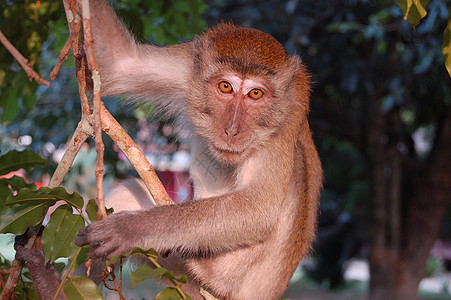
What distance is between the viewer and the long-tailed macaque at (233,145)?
9.26 feet

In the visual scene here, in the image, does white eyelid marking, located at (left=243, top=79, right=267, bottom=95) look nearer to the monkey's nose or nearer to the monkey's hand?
the monkey's nose

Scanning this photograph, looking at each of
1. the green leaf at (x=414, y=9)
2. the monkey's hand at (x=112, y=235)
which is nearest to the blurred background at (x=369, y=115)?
the monkey's hand at (x=112, y=235)

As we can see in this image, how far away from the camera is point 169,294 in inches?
63.6

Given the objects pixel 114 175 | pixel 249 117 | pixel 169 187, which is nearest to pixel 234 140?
pixel 249 117

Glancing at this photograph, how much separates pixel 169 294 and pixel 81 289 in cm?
31

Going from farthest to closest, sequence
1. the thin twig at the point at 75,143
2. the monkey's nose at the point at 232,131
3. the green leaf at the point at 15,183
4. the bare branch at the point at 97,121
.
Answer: the monkey's nose at the point at 232,131 → the green leaf at the point at 15,183 → the thin twig at the point at 75,143 → the bare branch at the point at 97,121

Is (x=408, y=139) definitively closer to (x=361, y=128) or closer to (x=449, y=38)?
(x=361, y=128)

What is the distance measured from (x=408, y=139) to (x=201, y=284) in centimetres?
743

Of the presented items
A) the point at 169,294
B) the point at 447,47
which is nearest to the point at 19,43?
the point at 169,294

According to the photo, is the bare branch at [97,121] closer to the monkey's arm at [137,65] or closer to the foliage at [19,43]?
the monkey's arm at [137,65]

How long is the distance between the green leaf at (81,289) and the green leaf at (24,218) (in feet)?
1.07

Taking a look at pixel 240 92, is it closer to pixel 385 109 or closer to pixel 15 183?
pixel 15 183

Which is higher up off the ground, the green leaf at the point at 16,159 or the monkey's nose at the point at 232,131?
the monkey's nose at the point at 232,131

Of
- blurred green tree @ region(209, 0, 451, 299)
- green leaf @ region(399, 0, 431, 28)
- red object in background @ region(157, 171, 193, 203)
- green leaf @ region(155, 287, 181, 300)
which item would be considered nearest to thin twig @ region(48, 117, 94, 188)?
green leaf @ region(155, 287, 181, 300)
